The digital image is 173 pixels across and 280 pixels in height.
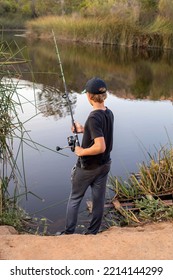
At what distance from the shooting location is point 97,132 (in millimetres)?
3275

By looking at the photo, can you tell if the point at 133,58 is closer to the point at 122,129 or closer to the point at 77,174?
the point at 122,129

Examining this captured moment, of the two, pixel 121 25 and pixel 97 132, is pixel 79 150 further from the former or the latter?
pixel 121 25

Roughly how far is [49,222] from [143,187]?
126cm

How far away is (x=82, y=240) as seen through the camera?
125 inches

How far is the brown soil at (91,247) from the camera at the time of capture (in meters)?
2.88

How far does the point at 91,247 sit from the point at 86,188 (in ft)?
2.29

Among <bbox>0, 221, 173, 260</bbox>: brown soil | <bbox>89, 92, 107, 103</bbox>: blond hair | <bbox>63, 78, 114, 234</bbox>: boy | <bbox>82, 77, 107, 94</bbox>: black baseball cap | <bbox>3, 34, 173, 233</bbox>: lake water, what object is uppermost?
<bbox>82, 77, 107, 94</bbox>: black baseball cap

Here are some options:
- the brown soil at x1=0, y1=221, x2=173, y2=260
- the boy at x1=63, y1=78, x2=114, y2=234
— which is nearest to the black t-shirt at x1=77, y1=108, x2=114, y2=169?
the boy at x1=63, y1=78, x2=114, y2=234

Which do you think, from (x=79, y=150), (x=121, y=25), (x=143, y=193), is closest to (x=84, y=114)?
(x=143, y=193)

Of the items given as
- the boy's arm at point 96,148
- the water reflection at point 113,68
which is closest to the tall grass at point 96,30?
the water reflection at point 113,68

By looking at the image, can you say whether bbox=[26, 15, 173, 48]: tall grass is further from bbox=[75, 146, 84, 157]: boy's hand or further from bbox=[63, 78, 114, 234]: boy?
bbox=[75, 146, 84, 157]: boy's hand

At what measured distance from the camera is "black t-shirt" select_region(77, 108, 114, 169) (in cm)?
329

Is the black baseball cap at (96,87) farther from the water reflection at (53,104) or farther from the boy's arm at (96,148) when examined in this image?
the water reflection at (53,104)

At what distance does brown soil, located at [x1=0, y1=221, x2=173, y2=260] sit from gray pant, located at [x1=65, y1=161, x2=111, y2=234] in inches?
14.4
